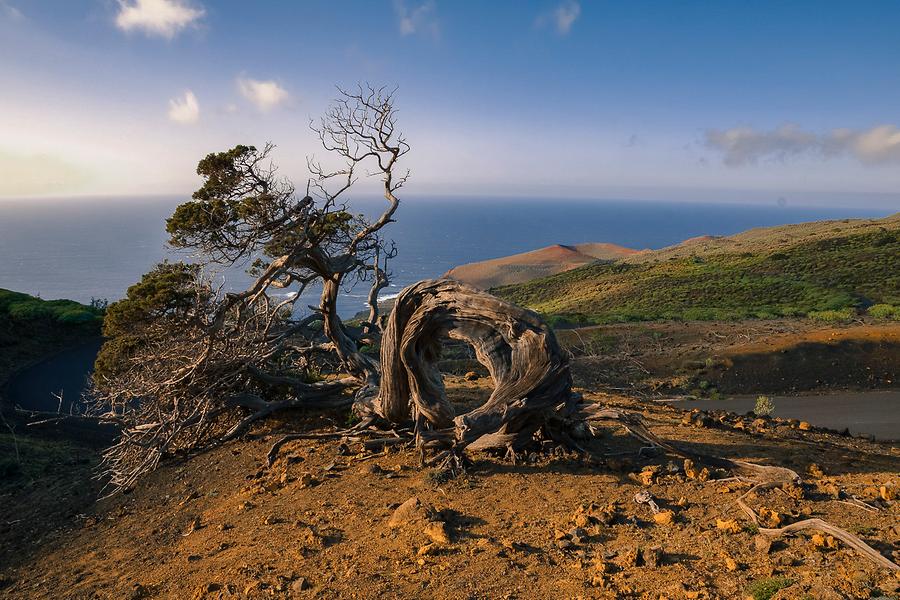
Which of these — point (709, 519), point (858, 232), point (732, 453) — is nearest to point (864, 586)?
point (709, 519)

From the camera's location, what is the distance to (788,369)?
18375 millimetres

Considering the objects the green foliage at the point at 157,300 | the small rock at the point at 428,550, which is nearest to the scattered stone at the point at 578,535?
the small rock at the point at 428,550

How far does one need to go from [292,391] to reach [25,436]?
31.8ft

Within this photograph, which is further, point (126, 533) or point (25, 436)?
point (25, 436)

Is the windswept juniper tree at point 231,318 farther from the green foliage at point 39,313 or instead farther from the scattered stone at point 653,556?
the green foliage at point 39,313

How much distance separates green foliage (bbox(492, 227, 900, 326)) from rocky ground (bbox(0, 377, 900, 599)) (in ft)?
74.4

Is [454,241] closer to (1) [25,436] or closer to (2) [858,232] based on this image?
(2) [858,232]

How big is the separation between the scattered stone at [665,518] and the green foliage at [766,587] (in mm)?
1174

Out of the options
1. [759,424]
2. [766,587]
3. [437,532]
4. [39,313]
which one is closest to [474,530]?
Result: [437,532]

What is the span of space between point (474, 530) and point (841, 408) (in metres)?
15.4

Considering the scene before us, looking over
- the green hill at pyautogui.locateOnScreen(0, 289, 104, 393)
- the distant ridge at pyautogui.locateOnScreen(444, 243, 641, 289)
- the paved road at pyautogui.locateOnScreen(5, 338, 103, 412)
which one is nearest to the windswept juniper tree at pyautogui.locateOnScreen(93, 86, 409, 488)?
the paved road at pyautogui.locateOnScreen(5, 338, 103, 412)

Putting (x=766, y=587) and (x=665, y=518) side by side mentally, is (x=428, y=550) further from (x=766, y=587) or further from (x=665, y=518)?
(x=766, y=587)

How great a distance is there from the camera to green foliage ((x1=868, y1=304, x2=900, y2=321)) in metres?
24.0

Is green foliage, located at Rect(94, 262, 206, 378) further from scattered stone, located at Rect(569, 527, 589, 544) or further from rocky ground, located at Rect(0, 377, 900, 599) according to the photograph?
scattered stone, located at Rect(569, 527, 589, 544)
